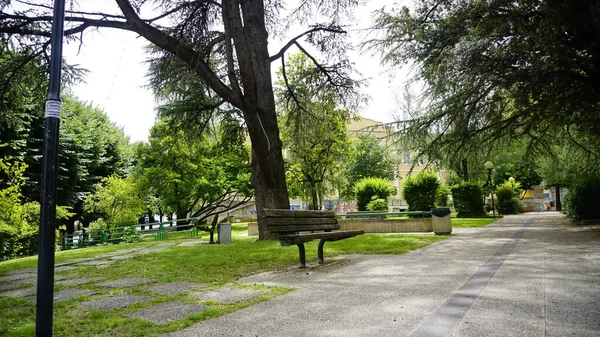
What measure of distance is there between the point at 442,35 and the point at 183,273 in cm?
1035

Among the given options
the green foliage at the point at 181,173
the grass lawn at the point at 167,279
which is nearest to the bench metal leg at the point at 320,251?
the grass lawn at the point at 167,279

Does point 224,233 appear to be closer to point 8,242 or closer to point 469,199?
point 8,242

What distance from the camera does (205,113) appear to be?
516 inches

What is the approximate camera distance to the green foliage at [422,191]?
2280 centimetres

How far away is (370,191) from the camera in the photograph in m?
24.0

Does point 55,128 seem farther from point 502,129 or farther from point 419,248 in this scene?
point 502,129

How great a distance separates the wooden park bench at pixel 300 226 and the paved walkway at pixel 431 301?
1.55ft

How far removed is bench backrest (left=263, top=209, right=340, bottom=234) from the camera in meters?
6.04

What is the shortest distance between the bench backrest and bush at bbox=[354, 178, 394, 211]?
51.9 feet

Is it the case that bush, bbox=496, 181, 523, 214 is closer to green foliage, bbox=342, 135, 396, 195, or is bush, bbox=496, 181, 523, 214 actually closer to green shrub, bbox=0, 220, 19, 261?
green foliage, bbox=342, 135, 396, 195

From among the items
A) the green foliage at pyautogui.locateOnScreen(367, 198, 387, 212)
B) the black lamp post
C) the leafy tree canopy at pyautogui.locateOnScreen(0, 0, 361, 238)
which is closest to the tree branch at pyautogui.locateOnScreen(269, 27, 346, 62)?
the leafy tree canopy at pyautogui.locateOnScreen(0, 0, 361, 238)

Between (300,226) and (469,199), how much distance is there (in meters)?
22.2

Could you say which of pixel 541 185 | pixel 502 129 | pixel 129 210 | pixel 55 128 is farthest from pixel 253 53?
pixel 541 185

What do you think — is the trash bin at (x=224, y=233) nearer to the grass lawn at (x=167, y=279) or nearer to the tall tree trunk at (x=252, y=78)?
the tall tree trunk at (x=252, y=78)
